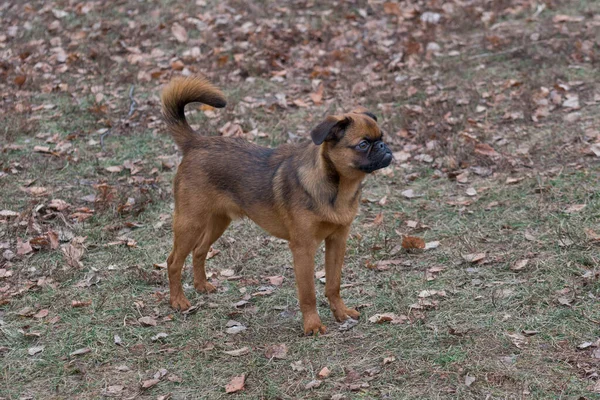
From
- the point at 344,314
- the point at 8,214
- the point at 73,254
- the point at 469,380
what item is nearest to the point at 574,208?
the point at 344,314

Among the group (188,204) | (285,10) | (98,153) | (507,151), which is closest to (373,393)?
(188,204)

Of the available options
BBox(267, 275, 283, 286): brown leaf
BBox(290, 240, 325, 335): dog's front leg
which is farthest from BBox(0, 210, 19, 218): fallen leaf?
BBox(290, 240, 325, 335): dog's front leg

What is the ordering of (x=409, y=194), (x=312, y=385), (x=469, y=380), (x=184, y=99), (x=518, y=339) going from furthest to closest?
1. (x=409, y=194)
2. (x=184, y=99)
3. (x=518, y=339)
4. (x=312, y=385)
5. (x=469, y=380)

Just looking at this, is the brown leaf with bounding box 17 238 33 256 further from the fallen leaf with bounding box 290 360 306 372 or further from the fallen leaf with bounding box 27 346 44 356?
the fallen leaf with bounding box 290 360 306 372

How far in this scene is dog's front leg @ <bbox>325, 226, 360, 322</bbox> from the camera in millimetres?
5051

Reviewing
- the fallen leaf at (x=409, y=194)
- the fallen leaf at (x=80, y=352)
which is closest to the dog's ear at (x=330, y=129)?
the fallen leaf at (x=80, y=352)

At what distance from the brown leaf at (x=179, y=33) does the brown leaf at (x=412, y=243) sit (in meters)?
6.33

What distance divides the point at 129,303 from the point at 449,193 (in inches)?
125

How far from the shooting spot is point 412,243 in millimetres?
5930

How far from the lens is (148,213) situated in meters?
6.92

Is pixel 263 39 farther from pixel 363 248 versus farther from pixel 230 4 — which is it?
pixel 363 248

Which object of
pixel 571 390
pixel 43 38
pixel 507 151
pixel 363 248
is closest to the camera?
pixel 571 390

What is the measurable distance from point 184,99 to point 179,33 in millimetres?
6132

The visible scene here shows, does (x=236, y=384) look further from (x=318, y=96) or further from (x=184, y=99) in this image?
(x=318, y=96)
